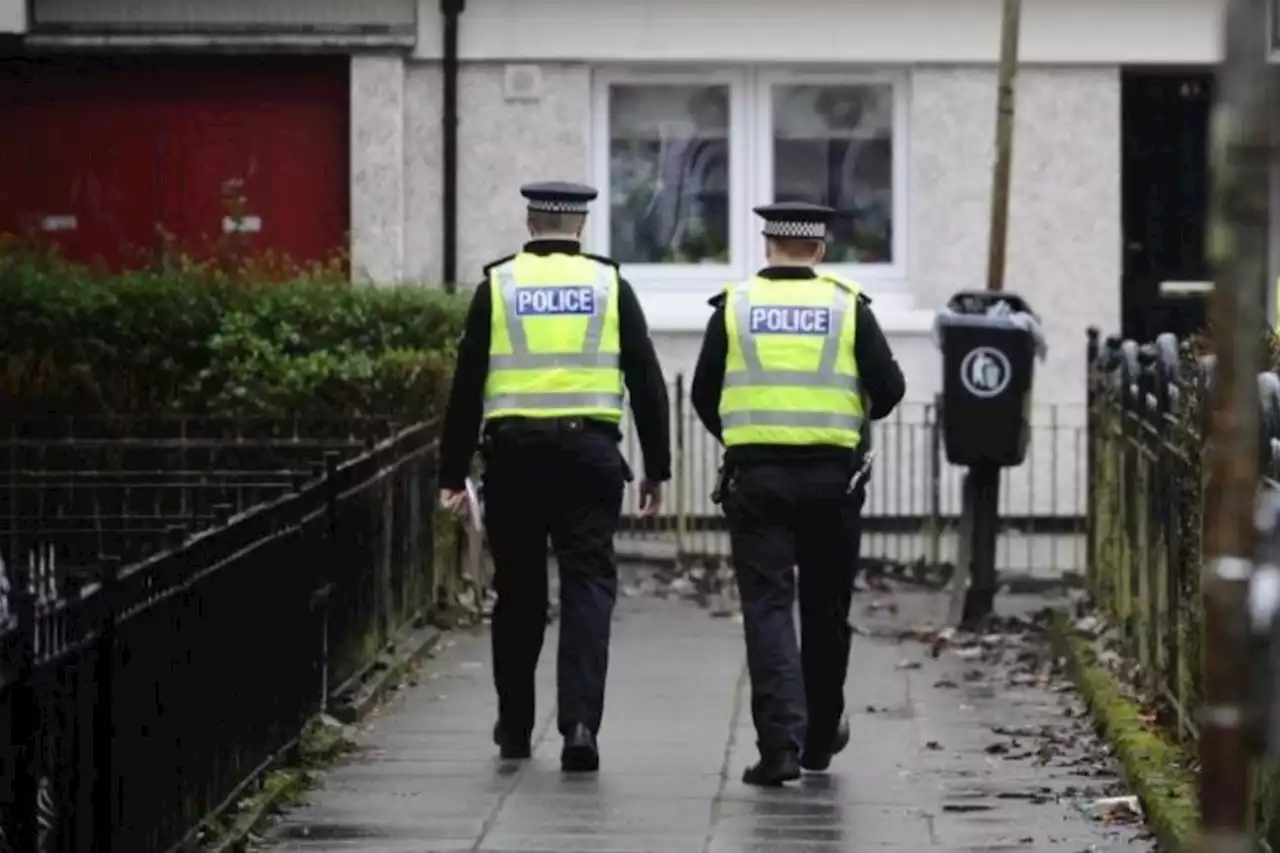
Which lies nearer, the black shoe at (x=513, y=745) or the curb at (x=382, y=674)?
the black shoe at (x=513, y=745)

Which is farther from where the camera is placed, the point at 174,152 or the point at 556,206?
the point at 174,152

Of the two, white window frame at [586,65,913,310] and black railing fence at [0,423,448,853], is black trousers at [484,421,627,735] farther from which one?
white window frame at [586,65,913,310]

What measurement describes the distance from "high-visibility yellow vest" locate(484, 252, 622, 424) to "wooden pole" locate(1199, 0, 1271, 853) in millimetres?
5798

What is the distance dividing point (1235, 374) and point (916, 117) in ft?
42.9

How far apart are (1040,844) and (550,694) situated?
325 cm

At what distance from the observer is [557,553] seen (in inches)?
362

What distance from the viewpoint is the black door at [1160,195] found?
55.4ft

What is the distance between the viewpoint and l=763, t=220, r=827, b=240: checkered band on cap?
898 cm

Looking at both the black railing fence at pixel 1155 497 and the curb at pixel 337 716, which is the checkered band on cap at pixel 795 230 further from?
the curb at pixel 337 716

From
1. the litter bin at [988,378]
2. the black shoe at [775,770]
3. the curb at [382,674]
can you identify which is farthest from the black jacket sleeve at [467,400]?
the litter bin at [988,378]

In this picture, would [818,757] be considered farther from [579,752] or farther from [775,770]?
[579,752]

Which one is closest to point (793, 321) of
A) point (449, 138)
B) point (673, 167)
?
point (449, 138)

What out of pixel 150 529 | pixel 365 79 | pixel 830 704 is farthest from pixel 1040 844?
pixel 365 79

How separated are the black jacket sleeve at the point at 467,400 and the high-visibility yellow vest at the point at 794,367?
2.52ft
